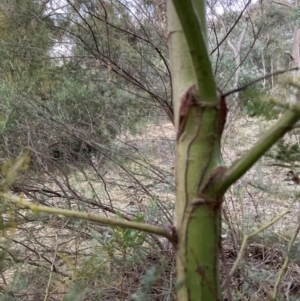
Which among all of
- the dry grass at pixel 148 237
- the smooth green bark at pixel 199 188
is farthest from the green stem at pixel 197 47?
the dry grass at pixel 148 237

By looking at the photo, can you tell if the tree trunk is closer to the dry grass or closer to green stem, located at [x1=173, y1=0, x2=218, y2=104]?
green stem, located at [x1=173, y1=0, x2=218, y2=104]

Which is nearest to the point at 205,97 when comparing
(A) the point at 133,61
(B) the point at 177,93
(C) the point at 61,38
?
(B) the point at 177,93

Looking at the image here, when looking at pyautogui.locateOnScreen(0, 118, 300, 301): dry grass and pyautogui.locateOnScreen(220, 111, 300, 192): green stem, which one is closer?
pyautogui.locateOnScreen(220, 111, 300, 192): green stem

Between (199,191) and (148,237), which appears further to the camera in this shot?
(148,237)

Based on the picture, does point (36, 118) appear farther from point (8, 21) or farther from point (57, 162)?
point (8, 21)

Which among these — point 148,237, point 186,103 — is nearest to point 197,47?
point 186,103

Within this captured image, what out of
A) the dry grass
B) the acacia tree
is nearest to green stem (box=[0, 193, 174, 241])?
the acacia tree

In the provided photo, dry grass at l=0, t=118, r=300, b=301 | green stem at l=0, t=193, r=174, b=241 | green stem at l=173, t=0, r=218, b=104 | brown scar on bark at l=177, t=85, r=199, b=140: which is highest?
dry grass at l=0, t=118, r=300, b=301

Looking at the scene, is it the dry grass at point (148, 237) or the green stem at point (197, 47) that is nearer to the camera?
the green stem at point (197, 47)

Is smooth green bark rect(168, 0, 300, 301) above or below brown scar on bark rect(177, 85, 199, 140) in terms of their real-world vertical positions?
below

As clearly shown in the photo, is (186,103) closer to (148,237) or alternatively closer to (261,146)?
(261,146)

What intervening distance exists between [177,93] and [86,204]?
3.31 ft

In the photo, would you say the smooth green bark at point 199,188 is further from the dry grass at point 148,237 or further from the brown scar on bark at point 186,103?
the dry grass at point 148,237

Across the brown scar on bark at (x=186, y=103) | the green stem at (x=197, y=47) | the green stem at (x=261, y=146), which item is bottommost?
the green stem at (x=261, y=146)
